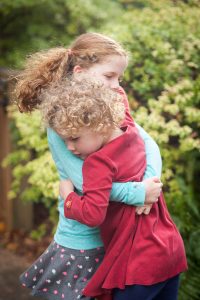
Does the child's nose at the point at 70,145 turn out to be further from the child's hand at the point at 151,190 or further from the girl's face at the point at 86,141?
the child's hand at the point at 151,190

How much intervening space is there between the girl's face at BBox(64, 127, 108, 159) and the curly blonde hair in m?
0.37

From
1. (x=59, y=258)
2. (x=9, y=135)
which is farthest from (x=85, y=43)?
(x=9, y=135)

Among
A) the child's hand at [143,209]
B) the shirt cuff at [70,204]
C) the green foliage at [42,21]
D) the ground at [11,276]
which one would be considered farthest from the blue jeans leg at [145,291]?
the green foliage at [42,21]

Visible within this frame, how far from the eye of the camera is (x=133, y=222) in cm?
235

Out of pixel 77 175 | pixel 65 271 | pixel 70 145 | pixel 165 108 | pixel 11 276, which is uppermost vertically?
pixel 70 145

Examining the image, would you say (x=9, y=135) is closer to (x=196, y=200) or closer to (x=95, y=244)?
(x=196, y=200)

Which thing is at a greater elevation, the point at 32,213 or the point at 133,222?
the point at 133,222

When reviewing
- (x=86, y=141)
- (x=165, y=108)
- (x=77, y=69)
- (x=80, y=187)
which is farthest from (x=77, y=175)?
(x=165, y=108)

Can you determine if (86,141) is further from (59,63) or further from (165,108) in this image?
(165,108)

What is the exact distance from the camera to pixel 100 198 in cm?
221

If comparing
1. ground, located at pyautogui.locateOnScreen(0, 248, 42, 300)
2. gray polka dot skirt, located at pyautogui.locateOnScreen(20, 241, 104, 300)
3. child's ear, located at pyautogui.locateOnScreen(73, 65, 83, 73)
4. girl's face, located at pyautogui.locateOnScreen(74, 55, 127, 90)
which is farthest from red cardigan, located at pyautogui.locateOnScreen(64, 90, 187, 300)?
ground, located at pyautogui.locateOnScreen(0, 248, 42, 300)

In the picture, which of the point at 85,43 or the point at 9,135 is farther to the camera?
the point at 9,135

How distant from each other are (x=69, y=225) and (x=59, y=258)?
0.18m

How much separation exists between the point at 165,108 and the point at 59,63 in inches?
54.3
